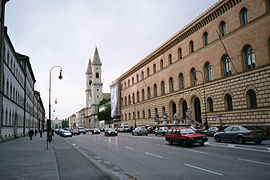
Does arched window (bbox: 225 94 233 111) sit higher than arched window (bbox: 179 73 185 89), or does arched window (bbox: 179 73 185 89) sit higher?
arched window (bbox: 179 73 185 89)

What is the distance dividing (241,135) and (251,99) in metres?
11.9

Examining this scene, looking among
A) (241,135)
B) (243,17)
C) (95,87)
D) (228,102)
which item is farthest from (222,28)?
(95,87)

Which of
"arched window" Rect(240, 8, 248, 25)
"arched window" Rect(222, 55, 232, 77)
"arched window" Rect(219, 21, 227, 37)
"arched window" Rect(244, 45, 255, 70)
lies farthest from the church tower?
"arched window" Rect(244, 45, 255, 70)

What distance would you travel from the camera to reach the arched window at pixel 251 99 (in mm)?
28453

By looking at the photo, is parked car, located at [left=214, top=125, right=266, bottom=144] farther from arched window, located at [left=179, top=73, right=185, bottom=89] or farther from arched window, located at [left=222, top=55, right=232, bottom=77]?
arched window, located at [left=179, top=73, right=185, bottom=89]

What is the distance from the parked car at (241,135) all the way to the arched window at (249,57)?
12.4 metres

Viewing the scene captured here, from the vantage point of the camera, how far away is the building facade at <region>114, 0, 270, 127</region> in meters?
27.4

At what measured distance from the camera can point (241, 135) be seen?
1888 cm

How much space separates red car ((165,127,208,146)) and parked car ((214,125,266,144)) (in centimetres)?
279

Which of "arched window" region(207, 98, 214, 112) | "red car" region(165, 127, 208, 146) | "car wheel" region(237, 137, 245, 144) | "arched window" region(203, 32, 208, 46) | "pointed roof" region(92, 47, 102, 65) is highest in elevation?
"pointed roof" region(92, 47, 102, 65)

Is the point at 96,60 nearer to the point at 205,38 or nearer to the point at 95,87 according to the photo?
the point at 95,87

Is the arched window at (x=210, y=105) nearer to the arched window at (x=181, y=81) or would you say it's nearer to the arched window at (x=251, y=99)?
the arched window at (x=251, y=99)

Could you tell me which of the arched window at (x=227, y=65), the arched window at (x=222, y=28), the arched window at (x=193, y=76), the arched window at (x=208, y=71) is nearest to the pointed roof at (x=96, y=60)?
the arched window at (x=193, y=76)

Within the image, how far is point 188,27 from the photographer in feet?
137
